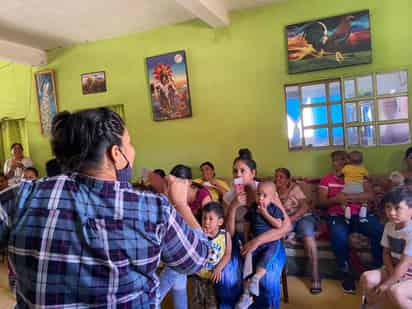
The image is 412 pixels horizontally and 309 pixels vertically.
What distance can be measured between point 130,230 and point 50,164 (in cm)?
84

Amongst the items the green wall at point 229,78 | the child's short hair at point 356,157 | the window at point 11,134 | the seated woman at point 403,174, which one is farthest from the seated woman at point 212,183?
the window at point 11,134

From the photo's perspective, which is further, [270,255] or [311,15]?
[311,15]

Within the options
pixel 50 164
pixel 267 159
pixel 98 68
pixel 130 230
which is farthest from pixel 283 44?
pixel 130 230

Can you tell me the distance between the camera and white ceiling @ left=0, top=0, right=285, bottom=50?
331 cm

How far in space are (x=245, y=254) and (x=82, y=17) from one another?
10.3ft

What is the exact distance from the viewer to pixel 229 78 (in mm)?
3818

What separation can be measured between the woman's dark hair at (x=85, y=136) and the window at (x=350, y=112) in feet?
9.73

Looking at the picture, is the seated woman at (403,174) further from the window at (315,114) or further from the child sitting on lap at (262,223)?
the child sitting on lap at (262,223)

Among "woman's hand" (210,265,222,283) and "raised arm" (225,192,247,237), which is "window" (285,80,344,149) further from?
"woman's hand" (210,265,222,283)

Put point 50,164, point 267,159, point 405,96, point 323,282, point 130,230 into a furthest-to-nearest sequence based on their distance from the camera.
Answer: point 267,159 → point 405,96 → point 323,282 → point 50,164 → point 130,230

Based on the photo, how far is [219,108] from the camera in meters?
3.91

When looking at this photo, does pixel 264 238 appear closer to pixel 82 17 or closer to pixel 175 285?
pixel 175 285

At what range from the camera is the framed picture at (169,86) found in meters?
4.00

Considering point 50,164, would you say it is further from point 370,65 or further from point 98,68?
point 98,68
